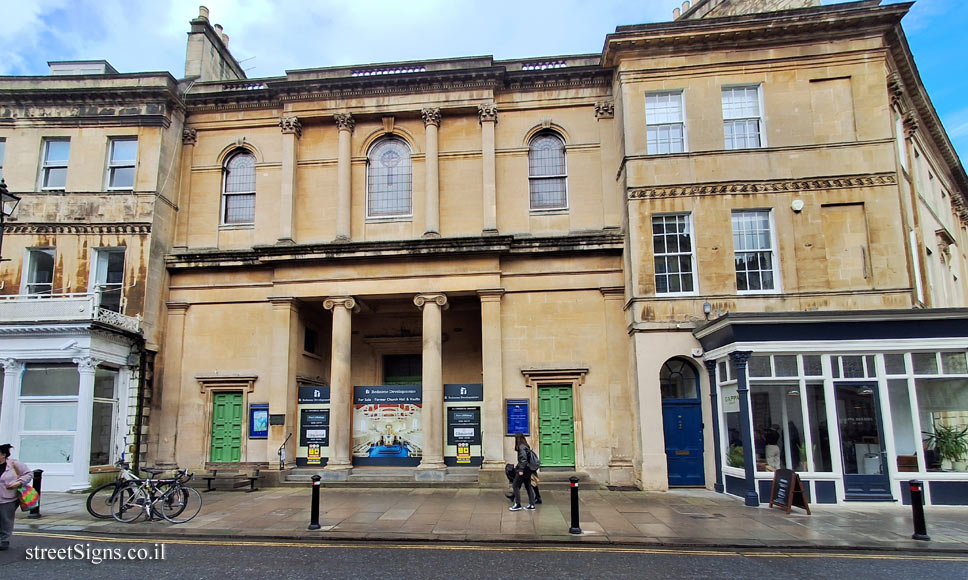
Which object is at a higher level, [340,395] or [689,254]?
[689,254]

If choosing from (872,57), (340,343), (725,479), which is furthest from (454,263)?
(872,57)

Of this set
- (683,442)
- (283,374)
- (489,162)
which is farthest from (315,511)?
(489,162)

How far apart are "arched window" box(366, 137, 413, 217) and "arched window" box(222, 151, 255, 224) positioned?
3.82m

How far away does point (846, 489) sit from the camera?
42.8ft

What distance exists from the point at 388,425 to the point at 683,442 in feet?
26.9

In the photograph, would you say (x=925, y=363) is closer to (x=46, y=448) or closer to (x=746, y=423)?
(x=746, y=423)

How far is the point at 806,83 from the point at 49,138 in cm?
2205

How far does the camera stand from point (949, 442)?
43.6 ft

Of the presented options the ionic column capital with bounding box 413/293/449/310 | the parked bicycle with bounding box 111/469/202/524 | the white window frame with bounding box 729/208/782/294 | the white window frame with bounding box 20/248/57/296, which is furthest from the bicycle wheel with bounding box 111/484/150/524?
the white window frame with bounding box 729/208/782/294

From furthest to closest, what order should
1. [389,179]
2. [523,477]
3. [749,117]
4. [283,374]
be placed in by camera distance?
[389,179], [283,374], [749,117], [523,477]

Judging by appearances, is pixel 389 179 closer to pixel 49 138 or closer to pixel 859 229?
pixel 49 138

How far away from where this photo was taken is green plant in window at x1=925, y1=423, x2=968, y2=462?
43.2 feet

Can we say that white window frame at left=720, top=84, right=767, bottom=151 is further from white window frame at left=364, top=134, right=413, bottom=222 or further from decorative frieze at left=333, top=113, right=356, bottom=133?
decorative frieze at left=333, top=113, right=356, bottom=133

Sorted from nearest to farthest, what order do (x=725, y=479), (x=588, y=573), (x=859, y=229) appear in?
(x=588, y=573), (x=725, y=479), (x=859, y=229)
